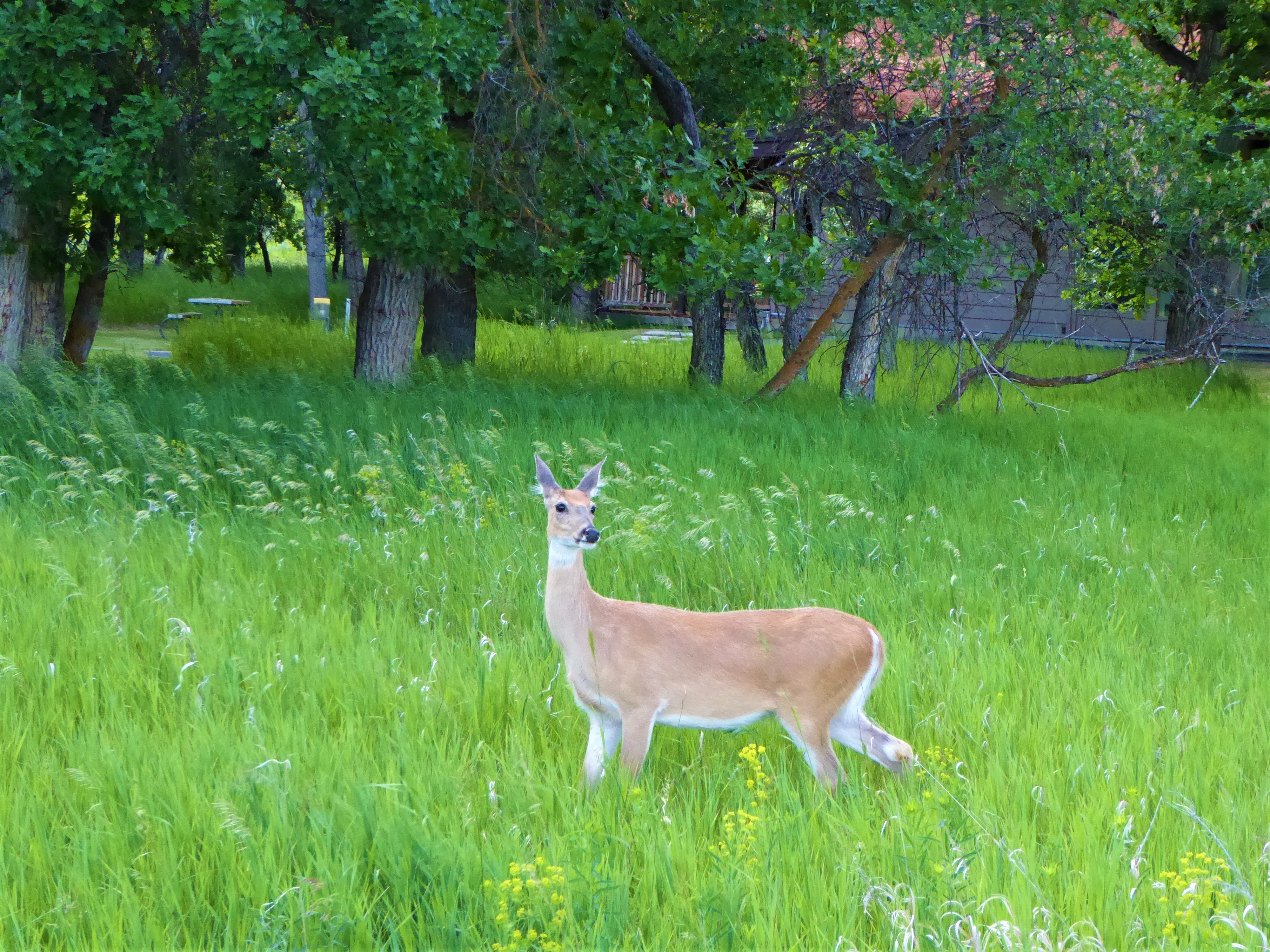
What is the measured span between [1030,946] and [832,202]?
12641mm

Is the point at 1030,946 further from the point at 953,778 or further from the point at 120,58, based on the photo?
the point at 120,58

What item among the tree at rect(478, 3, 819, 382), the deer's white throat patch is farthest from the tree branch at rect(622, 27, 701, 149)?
the deer's white throat patch

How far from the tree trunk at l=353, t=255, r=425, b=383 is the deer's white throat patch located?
946cm

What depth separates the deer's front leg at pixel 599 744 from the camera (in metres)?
4.06

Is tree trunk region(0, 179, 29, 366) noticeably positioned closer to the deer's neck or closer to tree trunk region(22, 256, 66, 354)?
tree trunk region(22, 256, 66, 354)

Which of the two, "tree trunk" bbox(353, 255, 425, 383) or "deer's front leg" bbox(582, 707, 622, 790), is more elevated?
"tree trunk" bbox(353, 255, 425, 383)

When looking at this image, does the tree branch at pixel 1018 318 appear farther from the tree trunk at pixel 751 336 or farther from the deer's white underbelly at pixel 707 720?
the deer's white underbelly at pixel 707 720

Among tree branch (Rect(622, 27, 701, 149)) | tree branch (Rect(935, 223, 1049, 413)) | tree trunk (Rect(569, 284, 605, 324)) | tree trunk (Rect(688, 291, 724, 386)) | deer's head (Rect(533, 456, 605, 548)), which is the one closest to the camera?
deer's head (Rect(533, 456, 605, 548))

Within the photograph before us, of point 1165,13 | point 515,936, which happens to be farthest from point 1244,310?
point 515,936

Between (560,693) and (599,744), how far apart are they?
2.85 feet

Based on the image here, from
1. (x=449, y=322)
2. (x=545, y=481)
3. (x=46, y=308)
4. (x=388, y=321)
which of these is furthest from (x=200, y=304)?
(x=545, y=481)

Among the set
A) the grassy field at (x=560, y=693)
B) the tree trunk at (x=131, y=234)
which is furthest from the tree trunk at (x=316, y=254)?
the grassy field at (x=560, y=693)

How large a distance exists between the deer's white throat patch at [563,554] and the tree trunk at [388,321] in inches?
372

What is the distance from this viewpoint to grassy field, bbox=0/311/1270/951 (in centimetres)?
328
